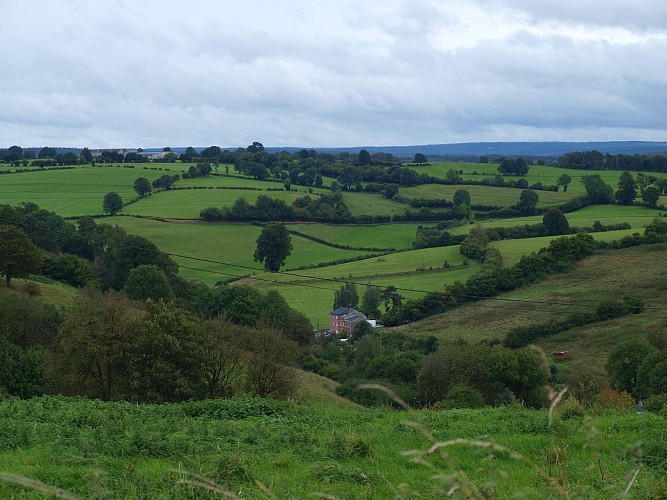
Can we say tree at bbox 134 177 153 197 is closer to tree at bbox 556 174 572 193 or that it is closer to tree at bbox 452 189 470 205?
tree at bbox 452 189 470 205

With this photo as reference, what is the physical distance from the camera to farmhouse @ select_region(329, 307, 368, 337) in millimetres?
64000

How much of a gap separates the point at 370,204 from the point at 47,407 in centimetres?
9697

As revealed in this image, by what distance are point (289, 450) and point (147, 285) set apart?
140ft

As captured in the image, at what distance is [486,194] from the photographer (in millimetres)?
114375

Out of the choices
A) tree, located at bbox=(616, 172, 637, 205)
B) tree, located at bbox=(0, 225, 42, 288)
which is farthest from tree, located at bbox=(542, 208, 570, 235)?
tree, located at bbox=(0, 225, 42, 288)

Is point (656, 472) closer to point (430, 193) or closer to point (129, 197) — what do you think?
point (129, 197)

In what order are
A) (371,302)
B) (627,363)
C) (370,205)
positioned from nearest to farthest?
(627,363), (371,302), (370,205)

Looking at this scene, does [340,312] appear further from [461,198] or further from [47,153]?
[47,153]

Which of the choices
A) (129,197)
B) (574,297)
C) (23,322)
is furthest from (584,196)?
(23,322)

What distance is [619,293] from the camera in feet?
197

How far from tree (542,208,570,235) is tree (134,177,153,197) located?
57.0 m

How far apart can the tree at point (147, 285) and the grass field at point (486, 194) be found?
66101 millimetres

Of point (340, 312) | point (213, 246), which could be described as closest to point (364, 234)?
point (213, 246)

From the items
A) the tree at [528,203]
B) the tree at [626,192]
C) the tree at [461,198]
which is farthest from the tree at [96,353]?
the tree at [626,192]
